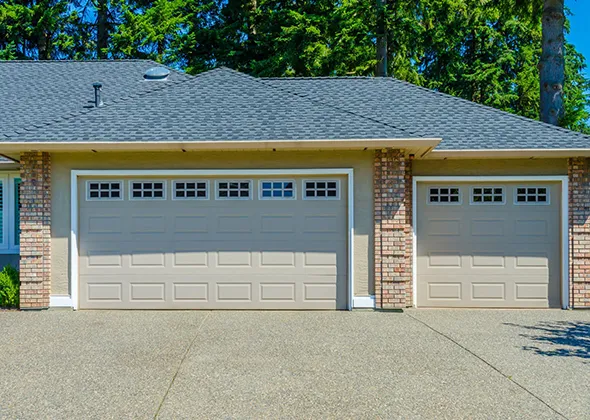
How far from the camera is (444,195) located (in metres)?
9.35

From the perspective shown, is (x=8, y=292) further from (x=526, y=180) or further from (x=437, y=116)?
(x=526, y=180)

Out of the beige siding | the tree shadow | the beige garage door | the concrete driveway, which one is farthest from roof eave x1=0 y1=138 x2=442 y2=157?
the tree shadow

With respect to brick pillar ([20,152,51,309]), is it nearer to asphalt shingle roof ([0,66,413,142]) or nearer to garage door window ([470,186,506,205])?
asphalt shingle roof ([0,66,413,142])

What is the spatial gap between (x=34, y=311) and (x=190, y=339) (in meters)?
3.72

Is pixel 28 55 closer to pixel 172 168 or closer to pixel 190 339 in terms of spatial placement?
pixel 172 168

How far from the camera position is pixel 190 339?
6766 mm

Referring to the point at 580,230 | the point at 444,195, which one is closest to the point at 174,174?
the point at 444,195

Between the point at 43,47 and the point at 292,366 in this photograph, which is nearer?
the point at 292,366

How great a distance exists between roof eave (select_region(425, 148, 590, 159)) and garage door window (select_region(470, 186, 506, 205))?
0.71 m

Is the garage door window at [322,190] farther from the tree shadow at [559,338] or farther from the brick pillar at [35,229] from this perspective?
the brick pillar at [35,229]

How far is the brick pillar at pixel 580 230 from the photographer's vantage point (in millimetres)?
9172

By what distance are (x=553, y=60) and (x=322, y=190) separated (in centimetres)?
919

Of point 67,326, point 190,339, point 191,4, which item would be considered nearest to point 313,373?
point 190,339

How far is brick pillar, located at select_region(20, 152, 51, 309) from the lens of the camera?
8602mm
